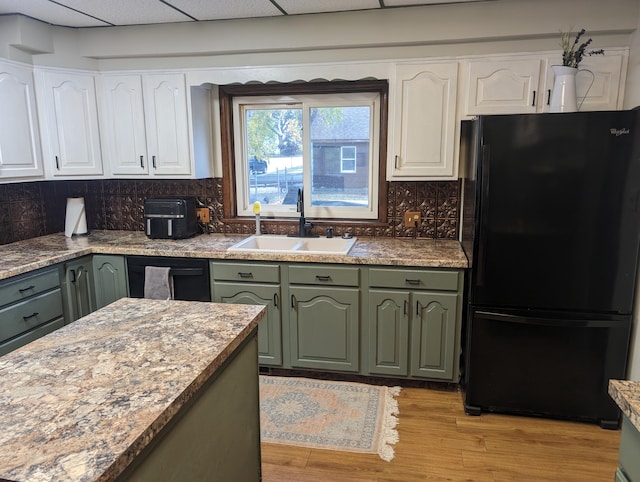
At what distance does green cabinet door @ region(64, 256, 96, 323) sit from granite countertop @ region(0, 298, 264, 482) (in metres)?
1.48

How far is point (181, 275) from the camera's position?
10.1 ft

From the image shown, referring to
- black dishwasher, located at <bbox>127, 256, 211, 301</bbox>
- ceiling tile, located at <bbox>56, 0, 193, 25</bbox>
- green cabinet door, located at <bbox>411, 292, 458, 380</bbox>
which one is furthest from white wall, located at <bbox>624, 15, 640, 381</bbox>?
ceiling tile, located at <bbox>56, 0, 193, 25</bbox>

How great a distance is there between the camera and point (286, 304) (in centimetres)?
299

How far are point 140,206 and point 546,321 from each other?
3.08 m

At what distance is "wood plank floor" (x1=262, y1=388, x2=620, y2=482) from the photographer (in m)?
2.19

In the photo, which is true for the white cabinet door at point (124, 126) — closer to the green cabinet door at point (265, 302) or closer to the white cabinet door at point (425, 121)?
the green cabinet door at point (265, 302)

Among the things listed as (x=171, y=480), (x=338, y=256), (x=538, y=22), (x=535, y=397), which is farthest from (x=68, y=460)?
(x=538, y=22)

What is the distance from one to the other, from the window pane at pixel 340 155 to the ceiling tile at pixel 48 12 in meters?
1.64

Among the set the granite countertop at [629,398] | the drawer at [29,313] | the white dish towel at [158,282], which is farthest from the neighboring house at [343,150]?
the granite countertop at [629,398]

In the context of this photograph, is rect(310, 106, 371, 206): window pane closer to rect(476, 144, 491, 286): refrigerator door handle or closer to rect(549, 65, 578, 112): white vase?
rect(476, 144, 491, 286): refrigerator door handle

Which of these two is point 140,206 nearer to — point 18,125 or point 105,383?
point 18,125

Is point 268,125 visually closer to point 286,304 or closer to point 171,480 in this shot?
point 286,304

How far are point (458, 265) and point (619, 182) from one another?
0.91m

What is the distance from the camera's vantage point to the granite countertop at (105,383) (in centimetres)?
92
